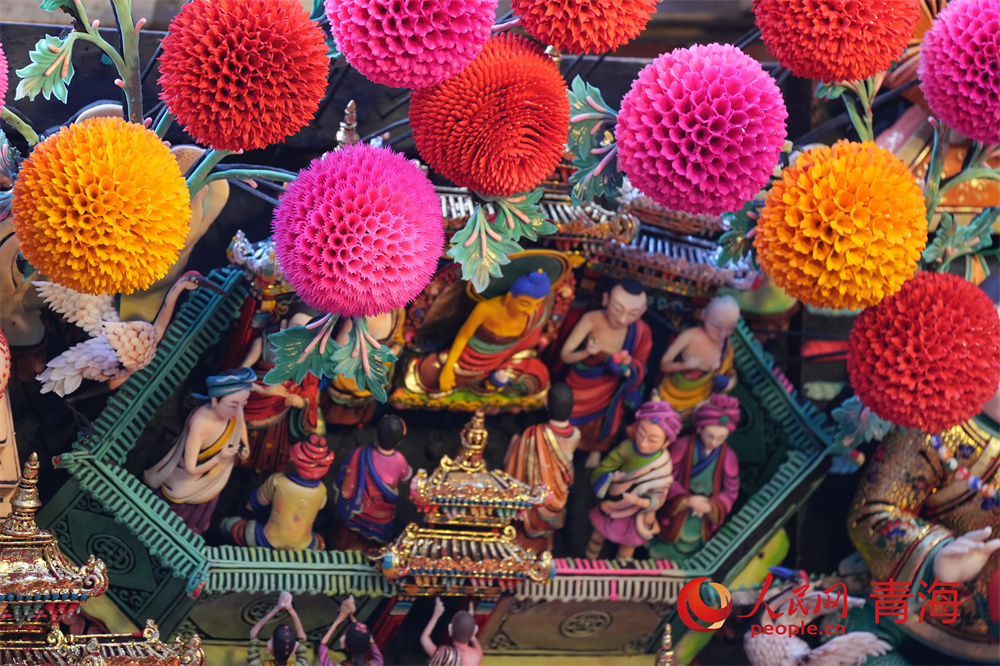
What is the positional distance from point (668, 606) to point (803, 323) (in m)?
0.78

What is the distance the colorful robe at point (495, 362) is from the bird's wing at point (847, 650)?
889 mm

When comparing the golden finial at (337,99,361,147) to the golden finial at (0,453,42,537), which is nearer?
the golden finial at (0,453,42,537)

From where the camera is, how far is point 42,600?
2348 mm

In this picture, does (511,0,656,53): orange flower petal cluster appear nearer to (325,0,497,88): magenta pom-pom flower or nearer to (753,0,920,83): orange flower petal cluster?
(325,0,497,88): magenta pom-pom flower

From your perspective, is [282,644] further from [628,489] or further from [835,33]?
[835,33]

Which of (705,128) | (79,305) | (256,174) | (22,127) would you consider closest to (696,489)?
(705,128)

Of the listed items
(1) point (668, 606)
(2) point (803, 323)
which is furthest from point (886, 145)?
(1) point (668, 606)

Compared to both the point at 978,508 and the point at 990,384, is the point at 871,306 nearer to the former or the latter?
the point at 990,384

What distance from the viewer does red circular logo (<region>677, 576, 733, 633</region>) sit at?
2930 mm

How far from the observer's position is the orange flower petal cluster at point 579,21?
2193mm

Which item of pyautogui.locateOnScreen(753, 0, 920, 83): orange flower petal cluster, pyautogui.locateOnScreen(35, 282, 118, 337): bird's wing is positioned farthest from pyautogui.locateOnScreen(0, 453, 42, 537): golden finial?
pyautogui.locateOnScreen(753, 0, 920, 83): orange flower petal cluster

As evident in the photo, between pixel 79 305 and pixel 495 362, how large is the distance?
0.91 metres

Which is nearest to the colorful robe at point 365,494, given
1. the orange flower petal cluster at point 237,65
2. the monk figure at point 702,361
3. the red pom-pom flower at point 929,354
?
the monk figure at point 702,361

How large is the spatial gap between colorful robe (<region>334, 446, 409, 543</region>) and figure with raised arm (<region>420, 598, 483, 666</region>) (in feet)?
0.75
